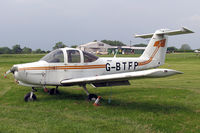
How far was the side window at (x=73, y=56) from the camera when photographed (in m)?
7.87

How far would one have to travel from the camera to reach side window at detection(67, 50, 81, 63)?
787cm

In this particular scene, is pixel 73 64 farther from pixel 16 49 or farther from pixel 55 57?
pixel 16 49

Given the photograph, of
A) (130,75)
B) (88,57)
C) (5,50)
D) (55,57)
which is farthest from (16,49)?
(130,75)

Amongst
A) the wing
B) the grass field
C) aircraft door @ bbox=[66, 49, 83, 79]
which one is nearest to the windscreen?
aircraft door @ bbox=[66, 49, 83, 79]

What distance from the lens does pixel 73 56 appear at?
7945 millimetres

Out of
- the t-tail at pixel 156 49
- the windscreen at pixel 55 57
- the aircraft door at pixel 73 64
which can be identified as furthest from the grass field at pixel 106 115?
the t-tail at pixel 156 49

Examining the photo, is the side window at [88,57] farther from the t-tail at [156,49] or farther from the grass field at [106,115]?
the t-tail at [156,49]

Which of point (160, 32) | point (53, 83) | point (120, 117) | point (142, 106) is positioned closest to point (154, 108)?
point (142, 106)

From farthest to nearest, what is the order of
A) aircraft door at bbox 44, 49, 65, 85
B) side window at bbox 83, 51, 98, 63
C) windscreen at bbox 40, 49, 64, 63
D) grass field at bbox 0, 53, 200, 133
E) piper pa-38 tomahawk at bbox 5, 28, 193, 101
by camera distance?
side window at bbox 83, 51, 98, 63, windscreen at bbox 40, 49, 64, 63, aircraft door at bbox 44, 49, 65, 85, piper pa-38 tomahawk at bbox 5, 28, 193, 101, grass field at bbox 0, 53, 200, 133

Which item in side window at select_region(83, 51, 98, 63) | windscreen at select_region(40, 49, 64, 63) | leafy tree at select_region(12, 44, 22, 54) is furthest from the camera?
leafy tree at select_region(12, 44, 22, 54)

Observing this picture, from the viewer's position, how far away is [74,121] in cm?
532

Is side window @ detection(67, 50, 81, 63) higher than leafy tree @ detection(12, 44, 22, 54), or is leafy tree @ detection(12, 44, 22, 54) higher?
side window @ detection(67, 50, 81, 63)

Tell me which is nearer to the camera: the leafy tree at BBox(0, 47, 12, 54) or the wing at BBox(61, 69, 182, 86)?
the wing at BBox(61, 69, 182, 86)

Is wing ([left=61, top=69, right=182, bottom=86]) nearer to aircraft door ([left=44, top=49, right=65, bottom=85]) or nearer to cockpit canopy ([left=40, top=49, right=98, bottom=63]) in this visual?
aircraft door ([left=44, top=49, right=65, bottom=85])
